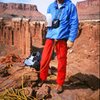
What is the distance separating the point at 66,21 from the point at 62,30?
0.67ft

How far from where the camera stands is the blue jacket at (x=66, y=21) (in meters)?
5.31

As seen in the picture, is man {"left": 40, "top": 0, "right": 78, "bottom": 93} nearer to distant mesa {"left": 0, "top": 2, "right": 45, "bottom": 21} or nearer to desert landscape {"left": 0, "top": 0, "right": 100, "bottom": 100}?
desert landscape {"left": 0, "top": 0, "right": 100, "bottom": 100}

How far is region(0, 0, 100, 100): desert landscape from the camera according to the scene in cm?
551

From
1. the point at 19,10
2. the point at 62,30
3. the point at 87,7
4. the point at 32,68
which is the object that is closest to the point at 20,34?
the point at 32,68

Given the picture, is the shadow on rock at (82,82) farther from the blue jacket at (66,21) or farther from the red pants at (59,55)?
the blue jacket at (66,21)

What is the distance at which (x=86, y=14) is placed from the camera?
252 feet

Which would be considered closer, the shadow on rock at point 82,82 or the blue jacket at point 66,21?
the blue jacket at point 66,21

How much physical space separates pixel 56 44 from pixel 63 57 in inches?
12.1

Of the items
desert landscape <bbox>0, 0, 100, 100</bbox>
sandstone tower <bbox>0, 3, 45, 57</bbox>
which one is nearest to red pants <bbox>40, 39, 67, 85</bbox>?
desert landscape <bbox>0, 0, 100, 100</bbox>

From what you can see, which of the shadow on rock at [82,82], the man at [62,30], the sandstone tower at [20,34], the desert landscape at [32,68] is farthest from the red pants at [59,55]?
the sandstone tower at [20,34]

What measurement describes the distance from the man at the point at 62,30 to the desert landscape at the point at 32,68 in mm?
609

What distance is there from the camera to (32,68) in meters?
6.20

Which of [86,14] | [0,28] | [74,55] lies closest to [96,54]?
[74,55]

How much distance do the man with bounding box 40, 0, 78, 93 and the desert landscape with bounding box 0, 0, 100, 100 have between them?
2.00 feet
